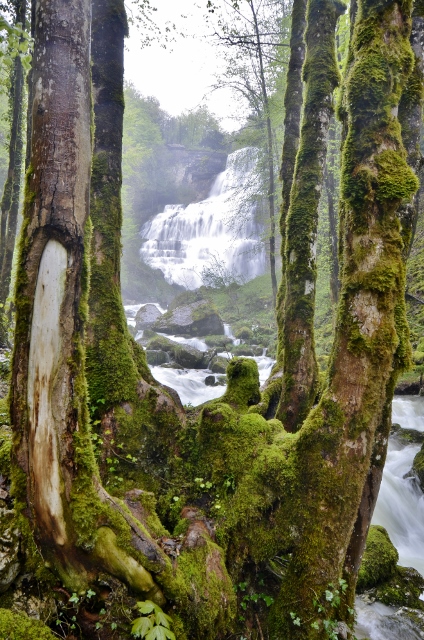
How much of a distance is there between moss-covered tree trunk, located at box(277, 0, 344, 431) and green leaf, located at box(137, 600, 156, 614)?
9.90 ft

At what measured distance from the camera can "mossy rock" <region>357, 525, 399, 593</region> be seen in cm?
440

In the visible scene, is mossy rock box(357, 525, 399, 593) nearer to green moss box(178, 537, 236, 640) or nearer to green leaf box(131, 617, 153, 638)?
green moss box(178, 537, 236, 640)

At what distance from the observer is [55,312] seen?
2.12 meters

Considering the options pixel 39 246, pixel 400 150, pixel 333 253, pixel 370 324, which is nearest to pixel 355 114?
pixel 400 150

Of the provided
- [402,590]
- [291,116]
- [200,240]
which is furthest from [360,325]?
[200,240]

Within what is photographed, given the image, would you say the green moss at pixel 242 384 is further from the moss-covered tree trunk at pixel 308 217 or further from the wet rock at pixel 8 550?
the wet rock at pixel 8 550

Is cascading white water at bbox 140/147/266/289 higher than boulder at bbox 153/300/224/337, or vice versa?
cascading white water at bbox 140/147/266/289

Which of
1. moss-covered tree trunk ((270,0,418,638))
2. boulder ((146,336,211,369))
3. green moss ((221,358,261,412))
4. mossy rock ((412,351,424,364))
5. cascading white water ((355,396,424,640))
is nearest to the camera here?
moss-covered tree trunk ((270,0,418,638))

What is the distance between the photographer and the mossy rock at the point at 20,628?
74.7 inches

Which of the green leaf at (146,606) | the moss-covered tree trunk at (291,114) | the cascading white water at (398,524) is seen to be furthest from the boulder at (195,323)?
the green leaf at (146,606)

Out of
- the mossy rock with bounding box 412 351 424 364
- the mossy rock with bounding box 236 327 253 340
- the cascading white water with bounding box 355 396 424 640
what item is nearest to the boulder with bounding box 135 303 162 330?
the mossy rock with bounding box 236 327 253 340

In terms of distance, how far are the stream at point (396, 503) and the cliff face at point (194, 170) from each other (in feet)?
96.4

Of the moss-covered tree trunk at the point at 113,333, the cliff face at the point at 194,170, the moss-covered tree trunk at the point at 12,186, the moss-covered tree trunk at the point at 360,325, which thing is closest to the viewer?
the moss-covered tree trunk at the point at 360,325

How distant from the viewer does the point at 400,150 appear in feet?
8.73
